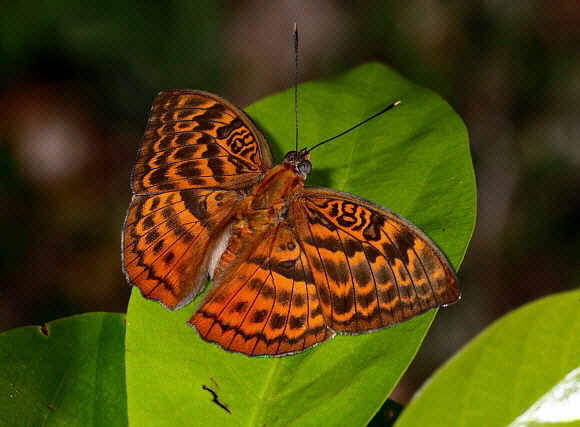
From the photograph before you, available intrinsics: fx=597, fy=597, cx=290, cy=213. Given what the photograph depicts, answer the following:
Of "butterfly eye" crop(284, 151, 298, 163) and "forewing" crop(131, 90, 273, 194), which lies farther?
"forewing" crop(131, 90, 273, 194)

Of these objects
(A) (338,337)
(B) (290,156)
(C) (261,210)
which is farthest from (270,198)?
(A) (338,337)

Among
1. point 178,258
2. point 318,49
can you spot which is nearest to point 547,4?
point 318,49

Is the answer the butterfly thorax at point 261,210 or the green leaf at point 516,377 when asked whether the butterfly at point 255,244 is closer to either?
the butterfly thorax at point 261,210

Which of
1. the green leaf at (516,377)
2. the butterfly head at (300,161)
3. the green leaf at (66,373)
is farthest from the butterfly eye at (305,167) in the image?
the green leaf at (516,377)

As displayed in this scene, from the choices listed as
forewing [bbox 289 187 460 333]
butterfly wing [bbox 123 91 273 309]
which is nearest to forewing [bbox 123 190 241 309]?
butterfly wing [bbox 123 91 273 309]

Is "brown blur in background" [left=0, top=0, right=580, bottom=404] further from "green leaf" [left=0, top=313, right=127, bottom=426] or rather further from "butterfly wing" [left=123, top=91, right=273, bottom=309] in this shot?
"green leaf" [left=0, top=313, right=127, bottom=426]

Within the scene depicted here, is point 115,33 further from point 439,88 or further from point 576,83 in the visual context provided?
point 576,83
